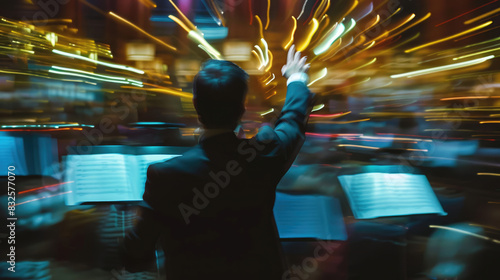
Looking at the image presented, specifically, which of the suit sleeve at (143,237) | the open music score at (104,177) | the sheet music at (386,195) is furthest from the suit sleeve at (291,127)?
the open music score at (104,177)

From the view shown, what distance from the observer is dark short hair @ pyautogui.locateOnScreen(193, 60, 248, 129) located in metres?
1.04

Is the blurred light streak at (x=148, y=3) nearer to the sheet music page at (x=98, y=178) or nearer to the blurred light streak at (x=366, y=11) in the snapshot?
the blurred light streak at (x=366, y=11)

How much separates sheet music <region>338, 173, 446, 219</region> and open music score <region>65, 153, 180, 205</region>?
115cm

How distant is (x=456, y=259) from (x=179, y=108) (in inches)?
144

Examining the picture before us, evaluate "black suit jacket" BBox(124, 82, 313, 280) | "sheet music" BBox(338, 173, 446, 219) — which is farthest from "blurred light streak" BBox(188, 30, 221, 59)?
"black suit jacket" BBox(124, 82, 313, 280)

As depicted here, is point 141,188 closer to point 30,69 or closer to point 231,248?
point 231,248

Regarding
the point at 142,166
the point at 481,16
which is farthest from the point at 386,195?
the point at 481,16

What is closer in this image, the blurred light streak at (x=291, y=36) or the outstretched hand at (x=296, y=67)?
the outstretched hand at (x=296, y=67)

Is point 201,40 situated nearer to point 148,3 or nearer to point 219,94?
point 148,3

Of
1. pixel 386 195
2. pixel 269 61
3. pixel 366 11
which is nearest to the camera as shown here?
pixel 386 195

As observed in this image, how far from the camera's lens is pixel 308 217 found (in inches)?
71.7

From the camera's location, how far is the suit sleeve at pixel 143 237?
981 millimetres

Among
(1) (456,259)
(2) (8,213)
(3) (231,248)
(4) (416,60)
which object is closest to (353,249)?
(1) (456,259)

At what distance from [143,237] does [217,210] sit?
0.74 ft
